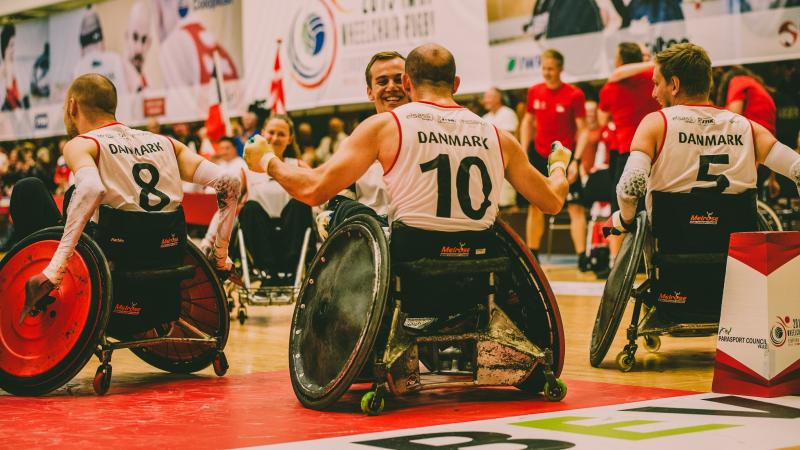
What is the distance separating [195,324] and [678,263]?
232 cm

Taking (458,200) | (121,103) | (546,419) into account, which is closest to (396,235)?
(458,200)

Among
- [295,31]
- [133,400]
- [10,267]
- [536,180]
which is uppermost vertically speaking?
[295,31]

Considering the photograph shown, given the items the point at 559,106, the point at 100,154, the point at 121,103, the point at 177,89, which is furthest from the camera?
the point at 121,103

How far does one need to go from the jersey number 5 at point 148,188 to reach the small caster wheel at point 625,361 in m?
2.19

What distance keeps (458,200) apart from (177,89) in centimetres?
1241

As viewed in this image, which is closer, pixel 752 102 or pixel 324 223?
pixel 324 223

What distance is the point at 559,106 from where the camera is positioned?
33.5 feet

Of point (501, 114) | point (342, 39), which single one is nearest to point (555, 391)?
point (501, 114)

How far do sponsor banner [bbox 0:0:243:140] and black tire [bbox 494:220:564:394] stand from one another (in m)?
10.8

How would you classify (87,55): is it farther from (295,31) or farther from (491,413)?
(491,413)

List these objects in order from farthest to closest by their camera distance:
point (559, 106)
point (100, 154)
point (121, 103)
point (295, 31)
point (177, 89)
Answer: point (121, 103) → point (177, 89) → point (295, 31) → point (559, 106) → point (100, 154)

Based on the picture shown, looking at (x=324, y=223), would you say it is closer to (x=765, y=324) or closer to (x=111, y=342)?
(x=111, y=342)

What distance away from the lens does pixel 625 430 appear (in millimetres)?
3473

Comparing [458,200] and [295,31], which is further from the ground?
[295,31]
